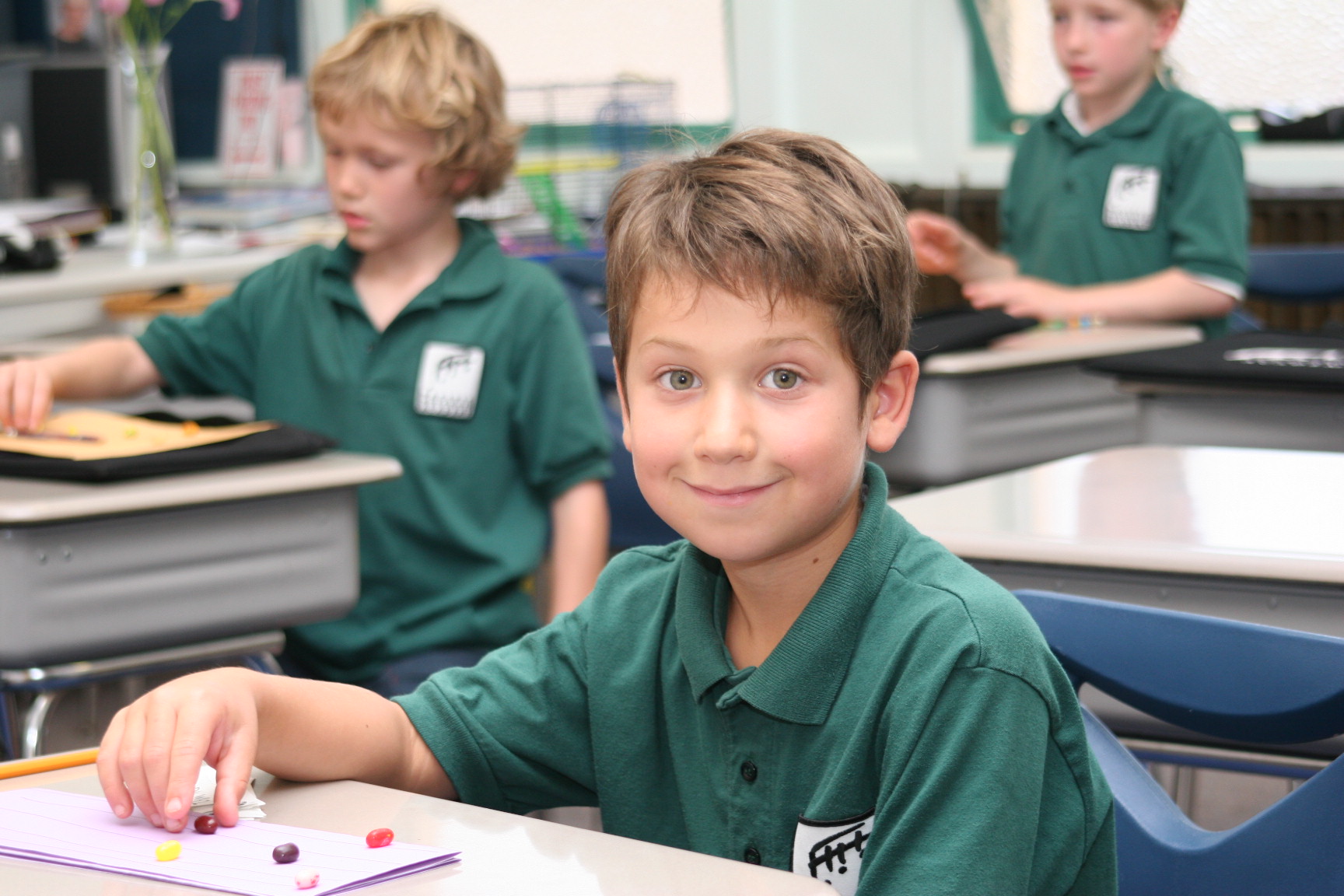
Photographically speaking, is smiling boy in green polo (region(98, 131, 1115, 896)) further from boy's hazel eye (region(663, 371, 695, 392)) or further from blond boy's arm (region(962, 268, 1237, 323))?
blond boy's arm (region(962, 268, 1237, 323))

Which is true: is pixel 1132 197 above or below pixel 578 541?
above

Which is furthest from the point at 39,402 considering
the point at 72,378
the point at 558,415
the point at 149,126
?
the point at 149,126

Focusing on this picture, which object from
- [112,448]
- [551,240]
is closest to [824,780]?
[112,448]

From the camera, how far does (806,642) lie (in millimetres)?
910

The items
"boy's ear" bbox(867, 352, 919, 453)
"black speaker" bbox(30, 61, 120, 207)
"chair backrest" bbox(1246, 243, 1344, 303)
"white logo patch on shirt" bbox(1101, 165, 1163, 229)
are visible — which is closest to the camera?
"boy's ear" bbox(867, 352, 919, 453)

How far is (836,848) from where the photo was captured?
0.89m

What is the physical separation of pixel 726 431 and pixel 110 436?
42.4 inches

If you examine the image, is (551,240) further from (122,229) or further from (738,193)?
(738,193)

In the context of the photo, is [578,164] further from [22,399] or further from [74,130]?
[22,399]

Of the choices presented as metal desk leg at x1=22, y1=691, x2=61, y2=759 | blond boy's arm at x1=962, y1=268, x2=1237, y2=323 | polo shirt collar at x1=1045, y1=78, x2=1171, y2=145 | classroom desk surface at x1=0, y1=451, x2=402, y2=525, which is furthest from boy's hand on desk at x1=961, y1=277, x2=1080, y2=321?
metal desk leg at x1=22, y1=691, x2=61, y2=759

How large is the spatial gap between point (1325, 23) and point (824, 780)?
11.2 feet

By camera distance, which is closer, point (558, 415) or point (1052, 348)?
point (558, 415)

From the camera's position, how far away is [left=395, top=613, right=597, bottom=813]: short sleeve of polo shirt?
102 cm

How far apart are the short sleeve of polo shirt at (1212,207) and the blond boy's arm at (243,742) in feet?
6.80
